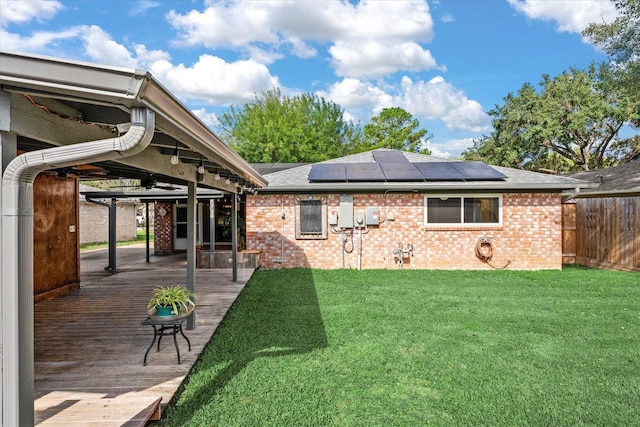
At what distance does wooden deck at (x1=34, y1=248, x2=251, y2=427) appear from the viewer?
9.42 feet

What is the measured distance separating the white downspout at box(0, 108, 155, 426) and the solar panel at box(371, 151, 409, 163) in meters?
11.1

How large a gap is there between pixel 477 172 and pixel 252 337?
316 inches

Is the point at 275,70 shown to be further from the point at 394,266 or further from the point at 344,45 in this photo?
the point at 394,266

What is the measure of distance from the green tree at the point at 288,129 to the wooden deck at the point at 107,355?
71.5 ft

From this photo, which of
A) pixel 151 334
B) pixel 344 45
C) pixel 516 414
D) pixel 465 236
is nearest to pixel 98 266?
pixel 151 334

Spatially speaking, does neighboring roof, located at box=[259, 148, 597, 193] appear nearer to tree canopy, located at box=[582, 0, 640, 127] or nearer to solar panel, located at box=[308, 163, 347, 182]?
solar panel, located at box=[308, 163, 347, 182]

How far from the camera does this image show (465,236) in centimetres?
1017

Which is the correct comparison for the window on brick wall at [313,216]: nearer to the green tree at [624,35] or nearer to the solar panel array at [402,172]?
the solar panel array at [402,172]

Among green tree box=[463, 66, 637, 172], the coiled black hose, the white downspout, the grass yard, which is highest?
green tree box=[463, 66, 637, 172]

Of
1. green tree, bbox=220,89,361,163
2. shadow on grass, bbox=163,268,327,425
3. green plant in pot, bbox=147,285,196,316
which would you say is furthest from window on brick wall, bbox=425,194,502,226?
green tree, bbox=220,89,361,163

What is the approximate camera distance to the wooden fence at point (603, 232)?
32.6 ft

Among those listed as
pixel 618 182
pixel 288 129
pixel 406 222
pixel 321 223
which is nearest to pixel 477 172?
pixel 406 222

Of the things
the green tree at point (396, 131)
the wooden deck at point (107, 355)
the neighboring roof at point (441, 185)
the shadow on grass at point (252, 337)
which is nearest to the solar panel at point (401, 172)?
the neighboring roof at point (441, 185)

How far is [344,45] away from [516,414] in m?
32.9
